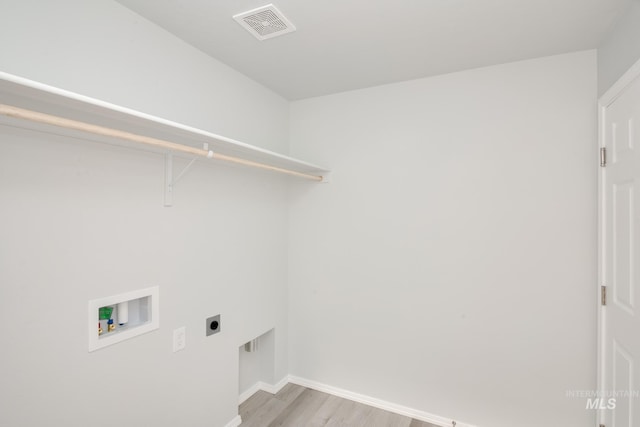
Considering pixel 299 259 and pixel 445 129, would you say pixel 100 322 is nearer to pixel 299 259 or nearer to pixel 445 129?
pixel 299 259

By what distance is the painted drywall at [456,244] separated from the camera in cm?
191

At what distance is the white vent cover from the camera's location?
153 centimetres

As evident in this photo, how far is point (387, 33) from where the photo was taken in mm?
1728

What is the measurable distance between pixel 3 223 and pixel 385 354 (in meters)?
2.33

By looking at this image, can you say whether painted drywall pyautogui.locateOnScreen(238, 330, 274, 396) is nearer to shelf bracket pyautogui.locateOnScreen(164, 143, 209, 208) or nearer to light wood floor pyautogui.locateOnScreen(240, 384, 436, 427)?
light wood floor pyautogui.locateOnScreen(240, 384, 436, 427)

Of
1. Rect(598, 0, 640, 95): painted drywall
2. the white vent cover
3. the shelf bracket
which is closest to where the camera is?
Rect(598, 0, 640, 95): painted drywall

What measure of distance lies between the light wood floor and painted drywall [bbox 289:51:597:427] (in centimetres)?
13

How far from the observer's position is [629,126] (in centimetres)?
148

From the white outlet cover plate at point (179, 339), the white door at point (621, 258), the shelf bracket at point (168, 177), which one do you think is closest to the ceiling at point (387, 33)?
the white door at point (621, 258)

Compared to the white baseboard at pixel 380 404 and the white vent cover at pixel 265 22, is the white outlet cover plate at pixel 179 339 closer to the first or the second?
the white baseboard at pixel 380 404

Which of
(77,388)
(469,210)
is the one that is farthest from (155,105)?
(469,210)

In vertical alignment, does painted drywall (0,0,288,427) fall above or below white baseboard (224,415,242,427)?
above

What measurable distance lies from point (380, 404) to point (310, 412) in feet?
1.77

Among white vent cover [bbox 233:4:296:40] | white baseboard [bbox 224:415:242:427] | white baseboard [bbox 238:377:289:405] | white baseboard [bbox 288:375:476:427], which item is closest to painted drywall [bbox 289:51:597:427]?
white baseboard [bbox 288:375:476:427]
